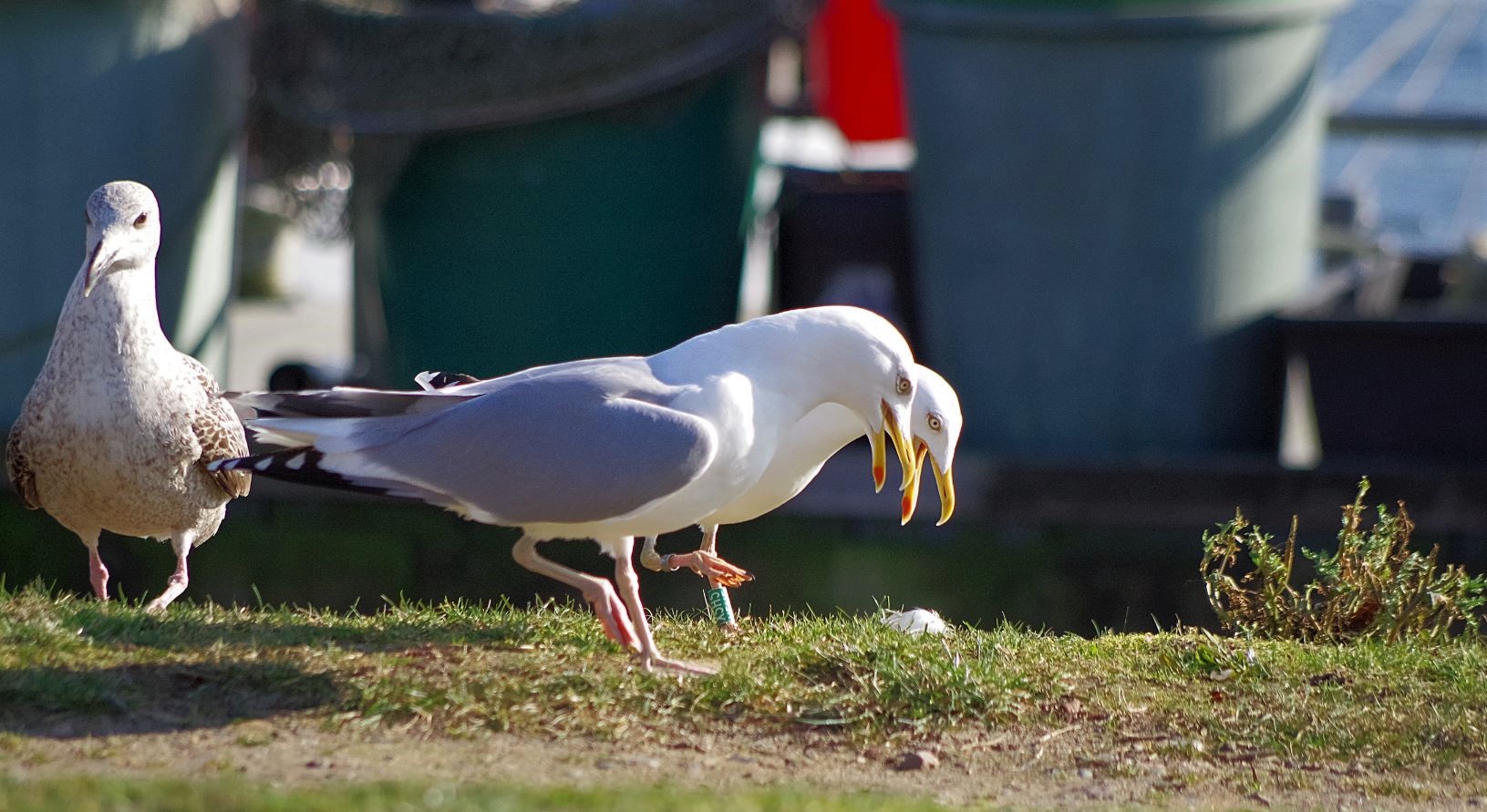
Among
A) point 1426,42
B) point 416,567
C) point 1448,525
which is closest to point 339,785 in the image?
point 416,567

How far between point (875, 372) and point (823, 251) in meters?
4.78

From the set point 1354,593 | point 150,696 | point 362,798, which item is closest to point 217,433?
point 150,696

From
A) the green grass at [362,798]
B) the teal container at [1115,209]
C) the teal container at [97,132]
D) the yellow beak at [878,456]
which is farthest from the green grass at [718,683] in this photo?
the teal container at [97,132]

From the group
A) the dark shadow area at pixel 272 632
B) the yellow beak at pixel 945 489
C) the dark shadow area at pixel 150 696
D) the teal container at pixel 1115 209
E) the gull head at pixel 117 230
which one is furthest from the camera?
the teal container at pixel 1115 209

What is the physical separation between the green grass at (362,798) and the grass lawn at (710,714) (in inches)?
0.5

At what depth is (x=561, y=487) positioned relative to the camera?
4.04m

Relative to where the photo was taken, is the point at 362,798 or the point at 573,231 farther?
the point at 573,231

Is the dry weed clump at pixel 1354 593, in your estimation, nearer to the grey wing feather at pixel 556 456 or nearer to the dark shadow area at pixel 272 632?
the grey wing feather at pixel 556 456

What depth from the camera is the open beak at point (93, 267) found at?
4508mm

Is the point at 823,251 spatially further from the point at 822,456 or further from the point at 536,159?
the point at 822,456

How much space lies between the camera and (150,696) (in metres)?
3.98

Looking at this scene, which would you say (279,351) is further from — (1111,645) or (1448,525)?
(1111,645)

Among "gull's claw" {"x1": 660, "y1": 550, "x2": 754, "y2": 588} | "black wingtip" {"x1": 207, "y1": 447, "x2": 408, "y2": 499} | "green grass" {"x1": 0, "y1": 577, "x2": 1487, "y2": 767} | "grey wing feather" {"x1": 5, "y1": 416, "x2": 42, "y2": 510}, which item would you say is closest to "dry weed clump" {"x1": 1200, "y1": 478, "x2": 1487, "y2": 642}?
"green grass" {"x1": 0, "y1": 577, "x2": 1487, "y2": 767}

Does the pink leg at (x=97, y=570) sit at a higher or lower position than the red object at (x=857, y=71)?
lower
